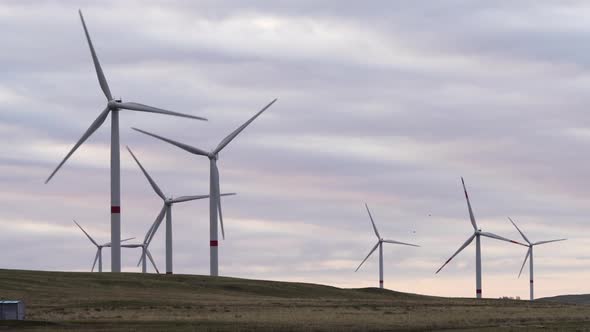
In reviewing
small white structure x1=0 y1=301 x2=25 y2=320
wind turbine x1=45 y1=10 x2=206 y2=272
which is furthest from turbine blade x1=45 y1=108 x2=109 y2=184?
small white structure x1=0 y1=301 x2=25 y2=320

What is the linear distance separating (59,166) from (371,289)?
78645mm

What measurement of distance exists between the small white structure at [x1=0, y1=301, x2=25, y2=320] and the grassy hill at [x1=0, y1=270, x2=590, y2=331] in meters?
1.63

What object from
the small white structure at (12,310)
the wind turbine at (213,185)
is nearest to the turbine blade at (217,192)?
the wind turbine at (213,185)

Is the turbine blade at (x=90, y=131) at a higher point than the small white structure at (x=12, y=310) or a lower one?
higher

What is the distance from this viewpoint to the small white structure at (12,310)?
83.2 metres

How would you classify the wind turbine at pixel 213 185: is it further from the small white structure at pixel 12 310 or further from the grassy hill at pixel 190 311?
the small white structure at pixel 12 310

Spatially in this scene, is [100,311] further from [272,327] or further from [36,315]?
[272,327]

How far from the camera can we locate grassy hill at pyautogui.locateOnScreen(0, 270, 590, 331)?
83.8 meters

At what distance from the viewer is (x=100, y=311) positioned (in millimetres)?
99000

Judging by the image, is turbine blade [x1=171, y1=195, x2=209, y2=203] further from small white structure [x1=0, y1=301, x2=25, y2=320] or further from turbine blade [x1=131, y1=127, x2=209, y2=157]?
small white structure [x1=0, y1=301, x2=25, y2=320]

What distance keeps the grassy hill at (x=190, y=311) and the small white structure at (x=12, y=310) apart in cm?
163

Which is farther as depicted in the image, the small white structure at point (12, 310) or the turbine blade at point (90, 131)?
the turbine blade at point (90, 131)

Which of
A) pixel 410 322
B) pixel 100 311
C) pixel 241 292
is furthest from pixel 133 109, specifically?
pixel 410 322

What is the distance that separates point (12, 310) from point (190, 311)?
23679 mm
